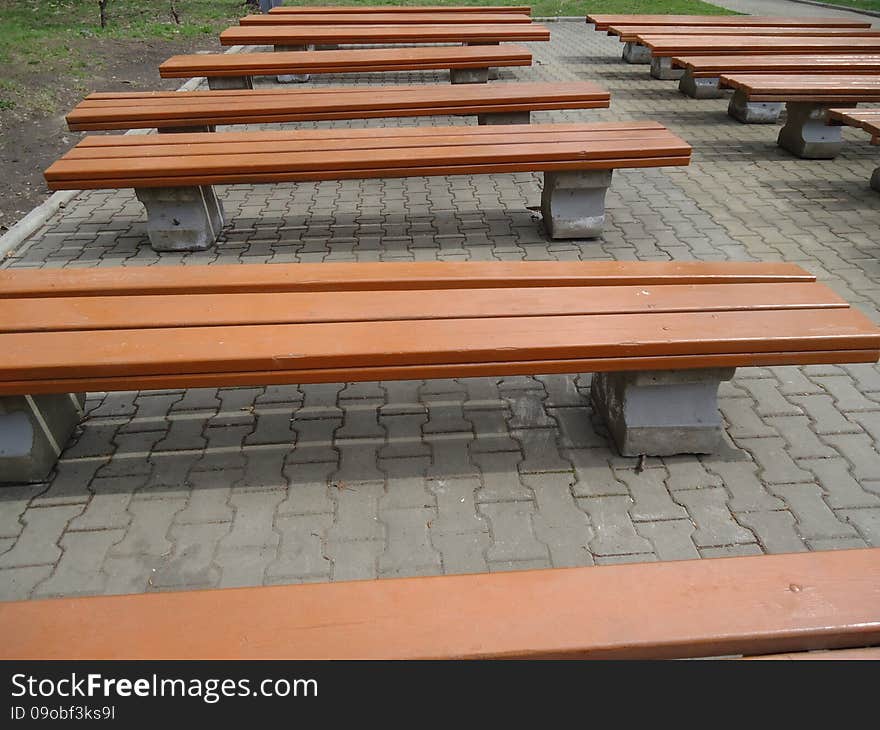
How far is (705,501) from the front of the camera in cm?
222

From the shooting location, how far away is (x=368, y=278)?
7.98 feet

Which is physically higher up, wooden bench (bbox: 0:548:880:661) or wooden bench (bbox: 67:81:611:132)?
wooden bench (bbox: 67:81:611:132)

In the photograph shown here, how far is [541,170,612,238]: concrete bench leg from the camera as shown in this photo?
150 inches

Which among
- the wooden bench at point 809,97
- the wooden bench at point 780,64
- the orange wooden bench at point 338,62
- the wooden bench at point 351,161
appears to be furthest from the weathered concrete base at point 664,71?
the wooden bench at point 351,161

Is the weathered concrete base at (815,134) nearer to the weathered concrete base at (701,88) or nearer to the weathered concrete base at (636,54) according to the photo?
the weathered concrete base at (701,88)

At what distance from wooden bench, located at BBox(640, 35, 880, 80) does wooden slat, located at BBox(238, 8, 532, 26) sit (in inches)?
75.4

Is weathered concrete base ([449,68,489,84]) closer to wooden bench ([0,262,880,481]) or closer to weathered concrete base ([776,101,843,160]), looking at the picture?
weathered concrete base ([776,101,843,160])

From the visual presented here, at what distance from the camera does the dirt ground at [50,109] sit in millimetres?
4918

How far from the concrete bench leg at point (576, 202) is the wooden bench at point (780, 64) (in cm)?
282

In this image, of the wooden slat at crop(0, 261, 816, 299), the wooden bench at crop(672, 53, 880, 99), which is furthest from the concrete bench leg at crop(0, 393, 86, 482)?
the wooden bench at crop(672, 53, 880, 99)

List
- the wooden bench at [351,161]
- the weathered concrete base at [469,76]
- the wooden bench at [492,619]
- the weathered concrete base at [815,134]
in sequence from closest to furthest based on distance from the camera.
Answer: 1. the wooden bench at [492,619]
2. the wooden bench at [351,161]
3. the weathered concrete base at [815,134]
4. the weathered concrete base at [469,76]
